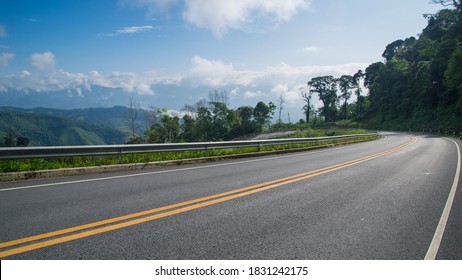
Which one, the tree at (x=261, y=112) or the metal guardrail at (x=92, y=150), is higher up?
the tree at (x=261, y=112)

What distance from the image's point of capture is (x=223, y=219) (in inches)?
175

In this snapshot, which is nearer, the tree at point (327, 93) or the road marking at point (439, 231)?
the road marking at point (439, 231)

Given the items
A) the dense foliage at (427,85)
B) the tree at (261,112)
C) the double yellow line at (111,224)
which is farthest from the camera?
the tree at (261,112)

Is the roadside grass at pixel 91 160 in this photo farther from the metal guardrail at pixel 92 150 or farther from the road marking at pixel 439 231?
the road marking at pixel 439 231

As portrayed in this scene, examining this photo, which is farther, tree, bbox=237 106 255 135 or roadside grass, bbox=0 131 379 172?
tree, bbox=237 106 255 135

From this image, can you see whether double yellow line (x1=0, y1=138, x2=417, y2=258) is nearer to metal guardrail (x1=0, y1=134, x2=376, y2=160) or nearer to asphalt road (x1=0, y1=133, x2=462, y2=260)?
asphalt road (x1=0, y1=133, x2=462, y2=260)

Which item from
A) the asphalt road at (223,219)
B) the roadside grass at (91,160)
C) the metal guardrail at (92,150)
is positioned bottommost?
the asphalt road at (223,219)

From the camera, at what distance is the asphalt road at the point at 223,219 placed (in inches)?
134

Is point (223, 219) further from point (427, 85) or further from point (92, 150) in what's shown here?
point (427, 85)

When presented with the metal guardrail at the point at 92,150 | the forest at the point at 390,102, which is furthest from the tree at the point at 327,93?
the metal guardrail at the point at 92,150

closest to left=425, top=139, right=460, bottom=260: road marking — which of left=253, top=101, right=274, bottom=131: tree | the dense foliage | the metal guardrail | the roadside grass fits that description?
the roadside grass

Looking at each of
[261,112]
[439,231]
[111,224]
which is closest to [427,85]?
[261,112]

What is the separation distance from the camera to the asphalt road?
3400 mm
